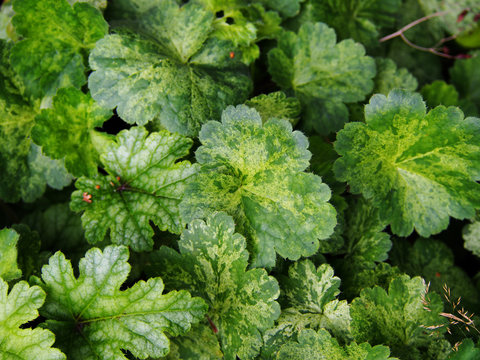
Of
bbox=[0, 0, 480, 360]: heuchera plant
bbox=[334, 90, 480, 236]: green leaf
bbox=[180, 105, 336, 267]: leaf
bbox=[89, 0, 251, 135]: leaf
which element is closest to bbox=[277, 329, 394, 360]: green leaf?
bbox=[0, 0, 480, 360]: heuchera plant

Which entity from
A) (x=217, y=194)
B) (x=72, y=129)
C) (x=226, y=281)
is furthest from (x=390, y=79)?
(x=72, y=129)

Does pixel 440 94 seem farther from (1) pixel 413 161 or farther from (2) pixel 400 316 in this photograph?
(2) pixel 400 316

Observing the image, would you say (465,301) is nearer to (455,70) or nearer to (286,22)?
(455,70)

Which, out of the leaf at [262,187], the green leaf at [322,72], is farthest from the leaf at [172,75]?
the green leaf at [322,72]

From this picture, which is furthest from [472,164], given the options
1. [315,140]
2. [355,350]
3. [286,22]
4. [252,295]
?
[286,22]

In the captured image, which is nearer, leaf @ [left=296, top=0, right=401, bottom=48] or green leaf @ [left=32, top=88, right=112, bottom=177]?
green leaf @ [left=32, top=88, right=112, bottom=177]

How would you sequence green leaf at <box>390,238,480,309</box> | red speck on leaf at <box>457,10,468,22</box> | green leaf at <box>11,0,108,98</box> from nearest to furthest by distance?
green leaf at <box>11,0,108,98</box> → green leaf at <box>390,238,480,309</box> → red speck on leaf at <box>457,10,468,22</box>

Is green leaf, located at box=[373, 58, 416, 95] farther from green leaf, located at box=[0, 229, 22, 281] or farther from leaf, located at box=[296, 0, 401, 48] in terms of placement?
green leaf, located at box=[0, 229, 22, 281]
